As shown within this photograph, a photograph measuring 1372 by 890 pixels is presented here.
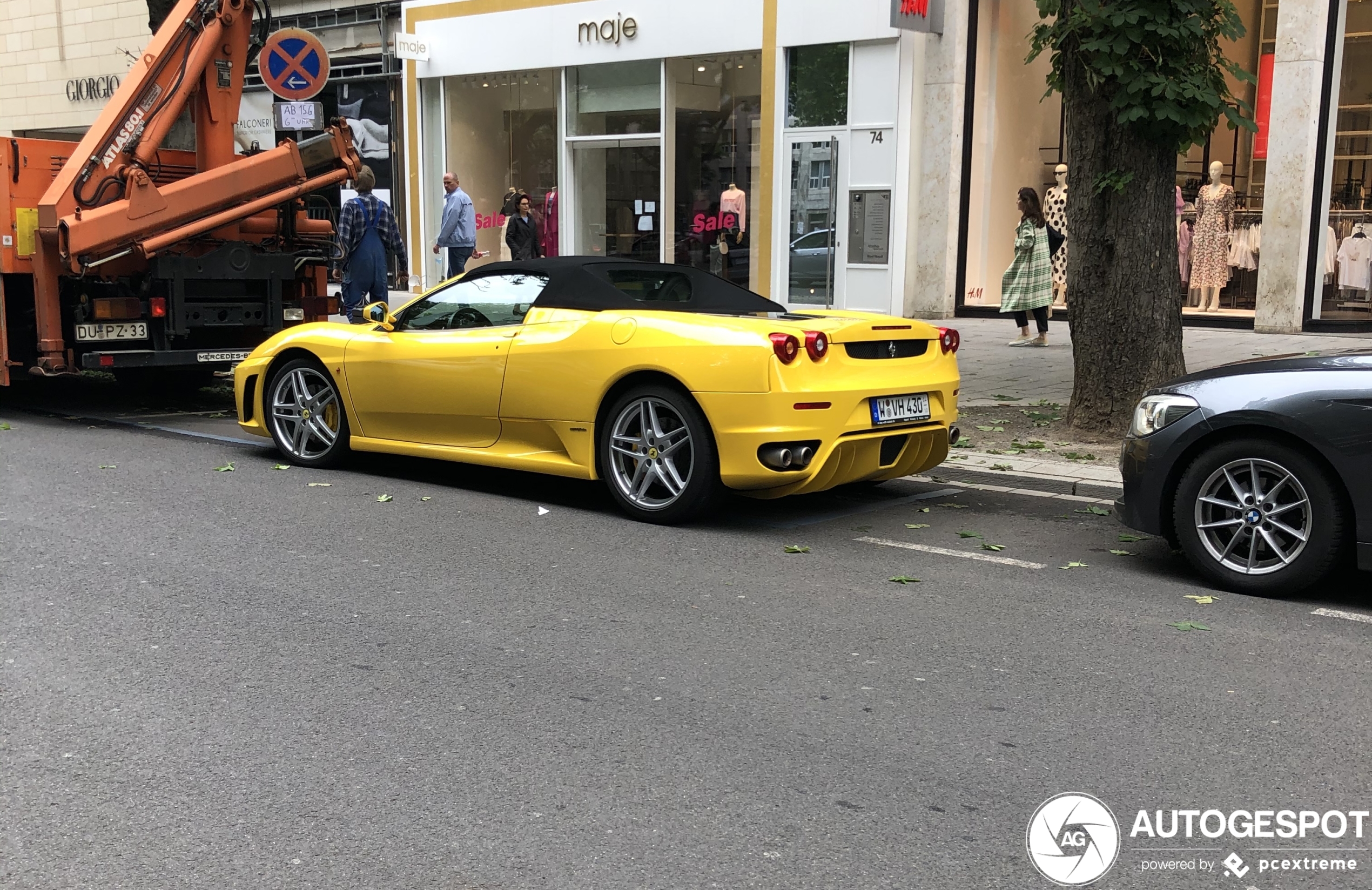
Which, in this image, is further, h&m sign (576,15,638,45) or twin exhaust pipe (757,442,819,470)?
h&m sign (576,15,638,45)

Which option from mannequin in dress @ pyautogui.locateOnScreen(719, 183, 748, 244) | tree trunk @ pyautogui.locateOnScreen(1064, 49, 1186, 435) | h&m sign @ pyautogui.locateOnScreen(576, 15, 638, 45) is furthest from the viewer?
h&m sign @ pyautogui.locateOnScreen(576, 15, 638, 45)

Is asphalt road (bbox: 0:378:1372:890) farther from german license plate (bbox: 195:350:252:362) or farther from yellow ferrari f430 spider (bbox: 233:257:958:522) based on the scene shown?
german license plate (bbox: 195:350:252:362)

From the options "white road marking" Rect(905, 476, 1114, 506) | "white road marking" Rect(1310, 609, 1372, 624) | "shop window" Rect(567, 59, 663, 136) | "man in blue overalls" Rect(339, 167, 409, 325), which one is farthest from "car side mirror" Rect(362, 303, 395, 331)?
"shop window" Rect(567, 59, 663, 136)

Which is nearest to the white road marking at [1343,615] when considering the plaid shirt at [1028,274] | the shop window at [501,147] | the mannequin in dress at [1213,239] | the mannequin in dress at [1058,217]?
the plaid shirt at [1028,274]

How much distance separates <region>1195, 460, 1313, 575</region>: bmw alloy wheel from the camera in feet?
17.8

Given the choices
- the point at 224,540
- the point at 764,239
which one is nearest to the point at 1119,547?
the point at 224,540

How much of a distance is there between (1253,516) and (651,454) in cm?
293

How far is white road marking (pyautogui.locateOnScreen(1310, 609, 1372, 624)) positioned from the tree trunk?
3907mm

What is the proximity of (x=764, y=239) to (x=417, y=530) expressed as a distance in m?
13.1

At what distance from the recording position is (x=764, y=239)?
19.1m

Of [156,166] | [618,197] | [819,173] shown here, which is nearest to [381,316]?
[156,166]

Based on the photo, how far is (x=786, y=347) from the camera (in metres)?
6.48

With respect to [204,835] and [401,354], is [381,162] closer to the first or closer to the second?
[401,354]

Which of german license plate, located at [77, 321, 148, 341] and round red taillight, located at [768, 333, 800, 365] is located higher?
round red taillight, located at [768, 333, 800, 365]
